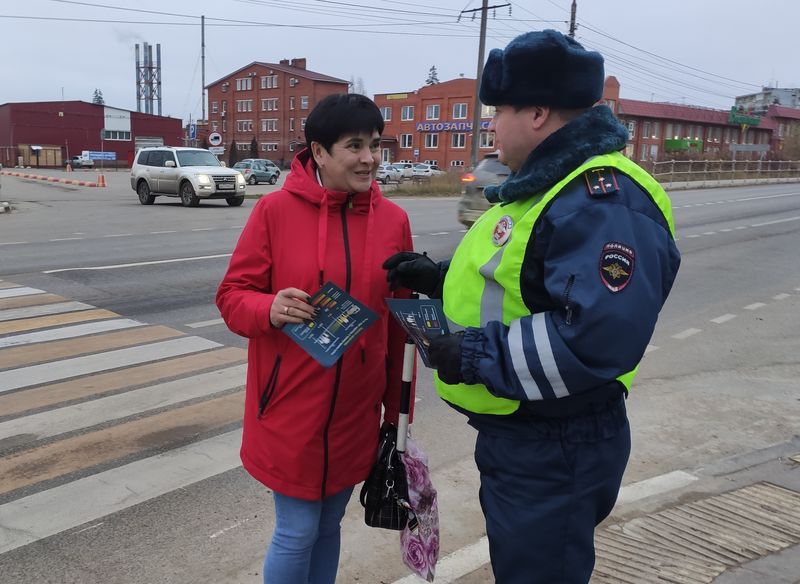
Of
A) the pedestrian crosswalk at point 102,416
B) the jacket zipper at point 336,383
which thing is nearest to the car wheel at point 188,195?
the pedestrian crosswalk at point 102,416

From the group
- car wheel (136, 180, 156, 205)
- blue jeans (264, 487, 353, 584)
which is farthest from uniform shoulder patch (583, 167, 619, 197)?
car wheel (136, 180, 156, 205)

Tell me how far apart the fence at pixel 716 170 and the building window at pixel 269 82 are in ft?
172

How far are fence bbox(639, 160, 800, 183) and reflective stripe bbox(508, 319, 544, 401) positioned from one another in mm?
37193

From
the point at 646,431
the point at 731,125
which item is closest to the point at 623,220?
the point at 646,431

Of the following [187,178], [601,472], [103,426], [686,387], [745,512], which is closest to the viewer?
[601,472]

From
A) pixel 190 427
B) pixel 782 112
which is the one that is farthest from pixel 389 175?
pixel 782 112

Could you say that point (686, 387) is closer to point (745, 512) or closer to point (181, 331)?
point (745, 512)

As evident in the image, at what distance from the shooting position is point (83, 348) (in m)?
5.99

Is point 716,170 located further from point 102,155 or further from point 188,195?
point 102,155

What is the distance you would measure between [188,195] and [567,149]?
20.6 metres

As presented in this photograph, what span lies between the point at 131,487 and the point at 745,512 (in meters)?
3.14

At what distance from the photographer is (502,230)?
1.78m

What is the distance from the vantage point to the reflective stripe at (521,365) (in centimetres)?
161

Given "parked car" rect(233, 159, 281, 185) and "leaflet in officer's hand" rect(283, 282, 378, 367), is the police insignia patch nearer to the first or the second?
"leaflet in officer's hand" rect(283, 282, 378, 367)
